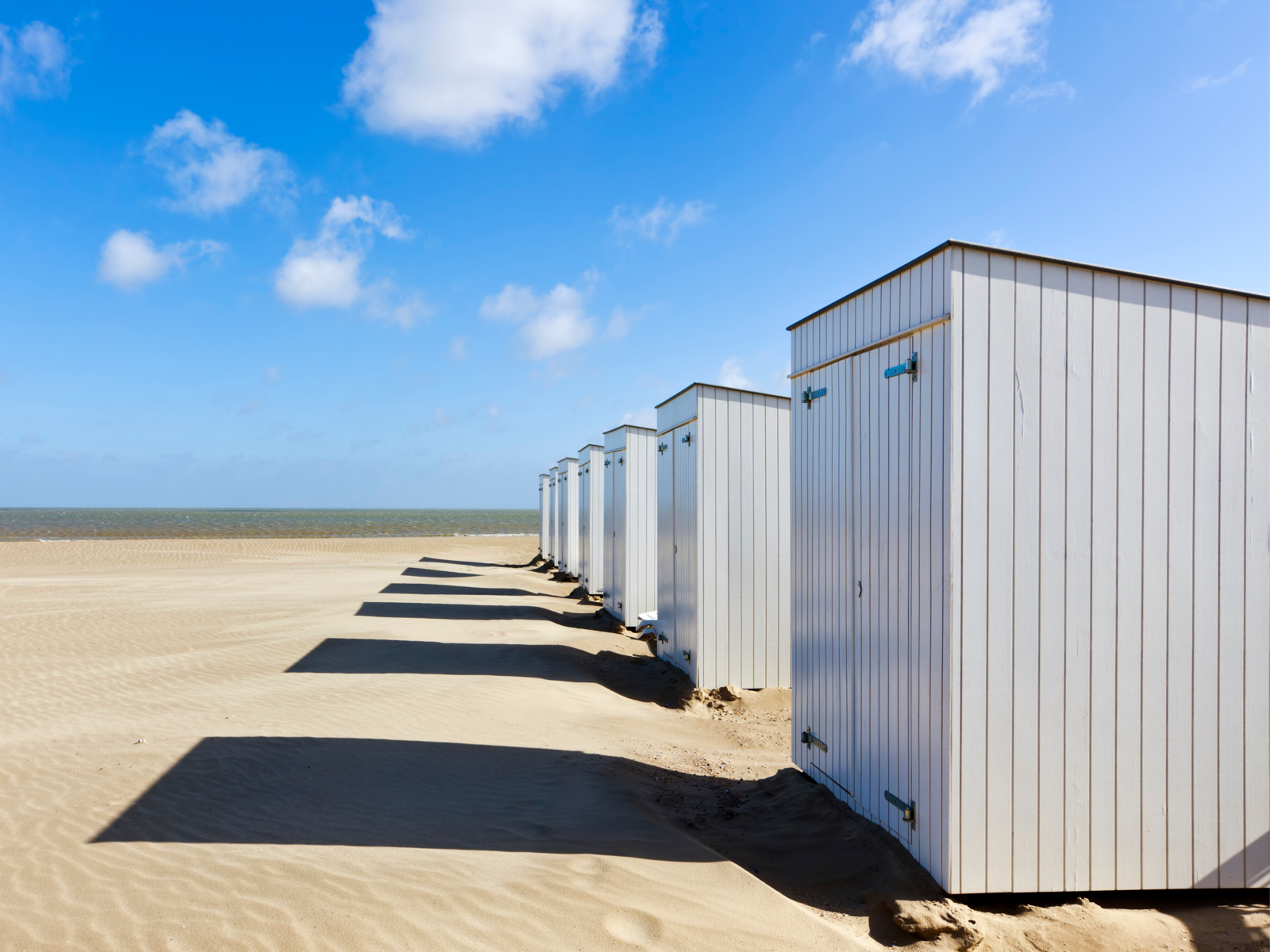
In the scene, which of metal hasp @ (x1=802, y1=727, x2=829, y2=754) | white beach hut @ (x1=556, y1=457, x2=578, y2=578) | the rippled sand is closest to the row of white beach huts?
metal hasp @ (x1=802, y1=727, x2=829, y2=754)

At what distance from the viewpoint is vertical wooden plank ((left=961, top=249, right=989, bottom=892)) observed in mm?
3607

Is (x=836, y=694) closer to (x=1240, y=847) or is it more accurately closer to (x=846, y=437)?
(x=846, y=437)

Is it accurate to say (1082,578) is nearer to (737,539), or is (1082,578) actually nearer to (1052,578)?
(1052,578)

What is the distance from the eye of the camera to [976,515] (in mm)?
3652

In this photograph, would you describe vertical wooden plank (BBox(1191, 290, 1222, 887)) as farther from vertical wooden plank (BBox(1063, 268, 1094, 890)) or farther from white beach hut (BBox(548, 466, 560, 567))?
white beach hut (BBox(548, 466, 560, 567))

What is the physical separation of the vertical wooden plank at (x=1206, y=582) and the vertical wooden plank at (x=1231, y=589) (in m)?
0.03

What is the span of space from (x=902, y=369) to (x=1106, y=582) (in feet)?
5.05

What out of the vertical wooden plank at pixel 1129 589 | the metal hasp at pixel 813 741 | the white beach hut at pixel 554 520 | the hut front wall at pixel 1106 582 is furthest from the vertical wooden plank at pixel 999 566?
the white beach hut at pixel 554 520

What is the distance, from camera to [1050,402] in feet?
12.2

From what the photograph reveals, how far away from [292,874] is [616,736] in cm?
352

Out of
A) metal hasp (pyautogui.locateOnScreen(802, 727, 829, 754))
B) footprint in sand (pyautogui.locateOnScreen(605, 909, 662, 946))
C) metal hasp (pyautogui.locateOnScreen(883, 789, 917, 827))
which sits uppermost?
metal hasp (pyautogui.locateOnScreen(883, 789, 917, 827))

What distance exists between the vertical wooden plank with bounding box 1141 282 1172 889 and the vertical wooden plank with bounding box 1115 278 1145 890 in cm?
3

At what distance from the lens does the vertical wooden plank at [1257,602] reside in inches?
152

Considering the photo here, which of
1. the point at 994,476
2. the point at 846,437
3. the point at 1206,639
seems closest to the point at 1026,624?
the point at 994,476
